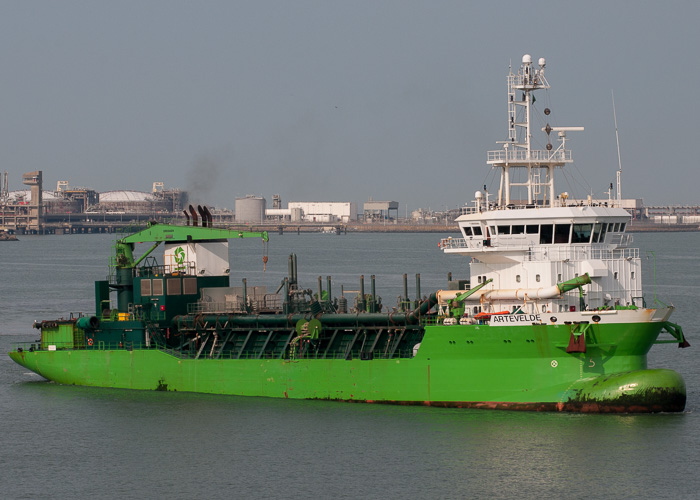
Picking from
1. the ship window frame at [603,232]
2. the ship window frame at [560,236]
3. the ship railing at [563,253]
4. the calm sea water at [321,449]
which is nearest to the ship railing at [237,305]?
the calm sea water at [321,449]

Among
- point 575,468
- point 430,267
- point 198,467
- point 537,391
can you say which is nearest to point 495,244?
point 537,391

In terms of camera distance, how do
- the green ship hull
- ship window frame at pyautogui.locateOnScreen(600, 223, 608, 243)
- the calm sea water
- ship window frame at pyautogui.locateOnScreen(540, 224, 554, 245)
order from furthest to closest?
ship window frame at pyautogui.locateOnScreen(600, 223, 608, 243), ship window frame at pyautogui.locateOnScreen(540, 224, 554, 245), the green ship hull, the calm sea water

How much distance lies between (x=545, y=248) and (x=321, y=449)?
972 centimetres

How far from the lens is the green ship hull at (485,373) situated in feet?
107

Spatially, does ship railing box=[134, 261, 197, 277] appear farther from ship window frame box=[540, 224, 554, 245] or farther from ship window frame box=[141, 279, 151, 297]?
ship window frame box=[540, 224, 554, 245]

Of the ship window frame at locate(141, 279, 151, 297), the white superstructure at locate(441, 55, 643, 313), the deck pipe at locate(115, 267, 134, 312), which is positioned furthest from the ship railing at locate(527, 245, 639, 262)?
the deck pipe at locate(115, 267, 134, 312)

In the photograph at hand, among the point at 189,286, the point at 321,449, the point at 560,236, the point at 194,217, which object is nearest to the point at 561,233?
the point at 560,236

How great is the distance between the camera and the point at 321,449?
31312 millimetres

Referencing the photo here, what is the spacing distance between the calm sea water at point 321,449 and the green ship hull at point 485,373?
1.68ft

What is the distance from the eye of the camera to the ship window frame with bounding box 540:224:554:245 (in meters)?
34.7

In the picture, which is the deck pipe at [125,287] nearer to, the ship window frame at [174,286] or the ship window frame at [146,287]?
the ship window frame at [146,287]

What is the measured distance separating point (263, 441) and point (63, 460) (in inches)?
229

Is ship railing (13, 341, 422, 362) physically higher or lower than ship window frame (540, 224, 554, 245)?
lower

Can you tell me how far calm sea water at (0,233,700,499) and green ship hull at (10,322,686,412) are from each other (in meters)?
0.51
